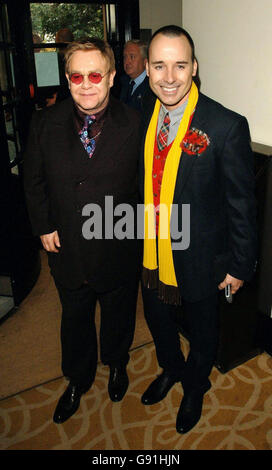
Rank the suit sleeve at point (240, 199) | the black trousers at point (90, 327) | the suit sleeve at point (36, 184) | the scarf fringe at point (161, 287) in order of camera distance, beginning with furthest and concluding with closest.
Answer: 1. the black trousers at point (90, 327)
2. the scarf fringe at point (161, 287)
3. the suit sleeve at point (36, 184)
4. the suit sleeve at point (240, 199)

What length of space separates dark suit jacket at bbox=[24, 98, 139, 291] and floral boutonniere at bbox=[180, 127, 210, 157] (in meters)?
0.27

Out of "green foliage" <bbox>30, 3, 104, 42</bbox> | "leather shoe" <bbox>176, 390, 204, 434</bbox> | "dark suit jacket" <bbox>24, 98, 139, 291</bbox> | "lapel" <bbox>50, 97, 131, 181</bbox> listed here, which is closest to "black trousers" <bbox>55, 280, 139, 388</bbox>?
"dark suit jacket" <bbox>24, 98, 139, 291</bbox>

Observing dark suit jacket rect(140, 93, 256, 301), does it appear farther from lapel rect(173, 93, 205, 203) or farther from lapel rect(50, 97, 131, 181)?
lapel rect(50, 97, 131, 181)

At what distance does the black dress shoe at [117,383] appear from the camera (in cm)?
211

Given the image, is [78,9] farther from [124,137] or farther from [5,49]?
[124,137]

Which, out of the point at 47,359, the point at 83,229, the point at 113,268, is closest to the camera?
the point at 83,229

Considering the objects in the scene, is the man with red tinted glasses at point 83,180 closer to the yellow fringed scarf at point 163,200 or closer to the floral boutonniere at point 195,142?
the yellow fringed scarf at point 163,200

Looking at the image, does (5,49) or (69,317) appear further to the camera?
(5,49)

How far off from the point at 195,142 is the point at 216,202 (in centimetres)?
25

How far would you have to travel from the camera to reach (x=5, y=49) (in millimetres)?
2973

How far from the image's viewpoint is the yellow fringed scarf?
152cm

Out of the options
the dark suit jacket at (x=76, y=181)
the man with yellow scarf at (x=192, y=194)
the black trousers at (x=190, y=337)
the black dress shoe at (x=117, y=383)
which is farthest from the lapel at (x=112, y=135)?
the black dress shoe at (x=117, y=383)

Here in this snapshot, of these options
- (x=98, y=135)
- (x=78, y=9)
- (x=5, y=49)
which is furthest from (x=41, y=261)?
(x=78, y=9)

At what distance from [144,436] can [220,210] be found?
3.68 feet
